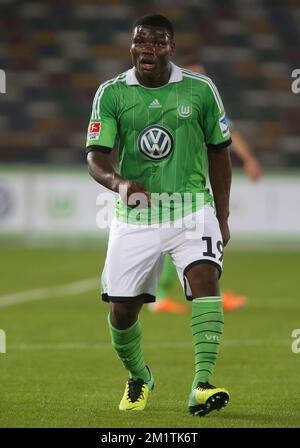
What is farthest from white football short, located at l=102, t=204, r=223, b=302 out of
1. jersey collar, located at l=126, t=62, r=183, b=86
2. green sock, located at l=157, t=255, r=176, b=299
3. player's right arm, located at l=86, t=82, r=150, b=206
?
green sock, located at l=157, t=255, r=176, b=299

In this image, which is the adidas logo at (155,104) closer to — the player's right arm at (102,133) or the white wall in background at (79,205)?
the player's right arm at (102,133)

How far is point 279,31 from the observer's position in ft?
78.3

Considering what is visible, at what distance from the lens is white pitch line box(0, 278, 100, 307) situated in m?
12.7

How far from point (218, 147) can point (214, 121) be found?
150 millimetres

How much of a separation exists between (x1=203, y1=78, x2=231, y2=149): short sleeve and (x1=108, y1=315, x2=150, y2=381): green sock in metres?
1.11

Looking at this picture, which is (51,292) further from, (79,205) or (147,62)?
(147,62)

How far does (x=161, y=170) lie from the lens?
243 inches

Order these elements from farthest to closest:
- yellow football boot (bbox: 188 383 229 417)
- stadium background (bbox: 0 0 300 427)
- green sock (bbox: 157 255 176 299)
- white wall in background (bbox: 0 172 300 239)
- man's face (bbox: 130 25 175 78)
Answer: white wall in background (bbox: 0 172 300 239) < green sock (bbox: 157 255 176 299) < stadium background (bbox: 0 0 300 427) < man's face (bbox: 130 25 175 78) < yellow football boot (bbox: 188 383 229 417)

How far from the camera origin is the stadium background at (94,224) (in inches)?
280

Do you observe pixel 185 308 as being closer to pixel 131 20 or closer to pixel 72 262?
pixel 72 262

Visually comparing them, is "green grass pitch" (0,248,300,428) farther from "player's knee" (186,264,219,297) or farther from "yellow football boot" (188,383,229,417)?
"player's knee" (186,264,219,297)
